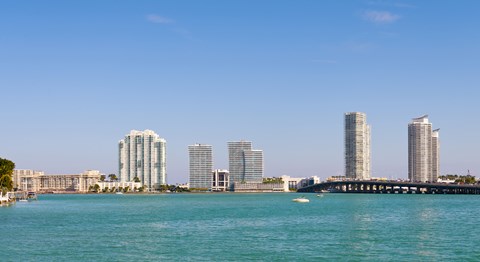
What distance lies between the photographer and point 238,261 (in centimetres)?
5434

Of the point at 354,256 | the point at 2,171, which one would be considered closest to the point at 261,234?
the point at 354,256

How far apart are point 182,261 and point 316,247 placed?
1546cm

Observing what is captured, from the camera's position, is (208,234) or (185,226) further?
(185,226)

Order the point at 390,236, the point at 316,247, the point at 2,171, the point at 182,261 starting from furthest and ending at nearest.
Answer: the point at 2,171 < the point at 390,236 < the point at 316,247 < the point at 182,261

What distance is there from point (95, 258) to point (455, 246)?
34597 mm

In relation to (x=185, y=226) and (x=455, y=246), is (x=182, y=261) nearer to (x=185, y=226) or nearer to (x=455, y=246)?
(x=455, y=246)

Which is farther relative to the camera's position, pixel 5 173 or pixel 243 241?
pixel 5 173

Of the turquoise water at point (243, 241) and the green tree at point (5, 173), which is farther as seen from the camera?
the green tree at point (5, 173)

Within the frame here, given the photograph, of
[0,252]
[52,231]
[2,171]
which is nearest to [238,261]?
[0,252]

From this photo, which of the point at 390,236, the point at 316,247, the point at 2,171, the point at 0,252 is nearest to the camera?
the point at 0,252

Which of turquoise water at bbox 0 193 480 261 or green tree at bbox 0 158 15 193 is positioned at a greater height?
green tree at bbox 0 158 15 193

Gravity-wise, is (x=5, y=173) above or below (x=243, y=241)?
above

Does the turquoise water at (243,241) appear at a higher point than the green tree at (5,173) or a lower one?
lower

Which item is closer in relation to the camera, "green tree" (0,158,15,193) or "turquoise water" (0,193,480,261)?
"turquoise water" (0,193,480,261)
